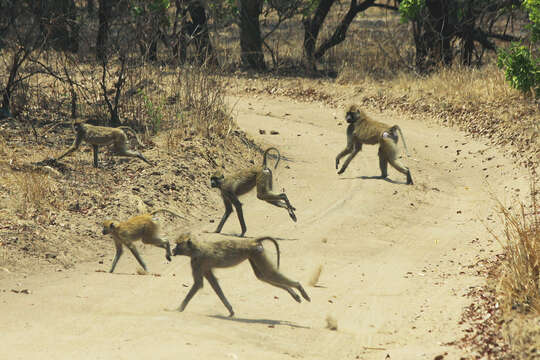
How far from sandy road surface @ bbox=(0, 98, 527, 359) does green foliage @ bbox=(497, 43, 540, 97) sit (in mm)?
2373

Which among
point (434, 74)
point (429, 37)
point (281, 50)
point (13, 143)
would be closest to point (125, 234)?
point (13, 143)

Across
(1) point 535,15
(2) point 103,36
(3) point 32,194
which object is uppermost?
(1) point 535,15

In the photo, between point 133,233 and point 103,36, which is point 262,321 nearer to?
point 133,233

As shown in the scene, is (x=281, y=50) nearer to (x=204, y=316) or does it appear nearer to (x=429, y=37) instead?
(x=429, y=37)

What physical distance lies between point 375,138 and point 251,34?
1202cm

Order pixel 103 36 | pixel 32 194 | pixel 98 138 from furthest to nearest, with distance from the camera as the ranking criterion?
pixel 103 36, pixel 98 138, pixel 32 194

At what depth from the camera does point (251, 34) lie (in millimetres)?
24031

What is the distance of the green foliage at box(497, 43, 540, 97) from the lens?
1554cm

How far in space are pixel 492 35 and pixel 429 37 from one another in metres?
2.21

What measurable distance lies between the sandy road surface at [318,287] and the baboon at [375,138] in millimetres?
337

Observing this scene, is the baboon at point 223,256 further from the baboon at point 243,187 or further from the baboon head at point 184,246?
the baboon at point 243,187

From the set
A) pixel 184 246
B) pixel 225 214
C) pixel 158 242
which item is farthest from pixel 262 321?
pixel 225 214

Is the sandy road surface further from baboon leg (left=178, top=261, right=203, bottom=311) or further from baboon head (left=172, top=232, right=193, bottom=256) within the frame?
baboon head (left=172, top=232, right=193, bottom=256)

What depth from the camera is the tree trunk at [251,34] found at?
926 inches
